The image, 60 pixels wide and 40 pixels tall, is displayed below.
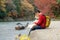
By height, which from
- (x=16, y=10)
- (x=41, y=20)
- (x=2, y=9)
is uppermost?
(x=41, y=20)

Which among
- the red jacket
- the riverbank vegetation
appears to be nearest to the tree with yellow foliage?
the riverbank vegetation

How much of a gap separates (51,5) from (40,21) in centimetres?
1830

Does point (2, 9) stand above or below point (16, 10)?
above

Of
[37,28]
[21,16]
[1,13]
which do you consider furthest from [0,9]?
[37,28]

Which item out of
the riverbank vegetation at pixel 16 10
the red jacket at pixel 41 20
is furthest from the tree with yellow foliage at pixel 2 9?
the red jacket at pixel 41 20

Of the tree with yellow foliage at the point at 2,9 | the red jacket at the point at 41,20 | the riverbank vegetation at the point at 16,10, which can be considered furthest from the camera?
the riverbank vegetation at the point at 16,10

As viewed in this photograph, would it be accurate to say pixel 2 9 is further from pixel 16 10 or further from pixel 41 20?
pixel 41 20

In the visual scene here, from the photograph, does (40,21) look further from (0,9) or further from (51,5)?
(0,9)

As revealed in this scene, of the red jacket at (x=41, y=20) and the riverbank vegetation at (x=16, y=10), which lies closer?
the red jacket at (x=41, y=20)

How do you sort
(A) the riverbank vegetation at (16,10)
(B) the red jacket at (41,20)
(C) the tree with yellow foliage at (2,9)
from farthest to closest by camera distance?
(A) the riverbank vegetation at (16,10), (C) the tree with yellow foliage at (2,9), (B) the red jacket at (41,20)

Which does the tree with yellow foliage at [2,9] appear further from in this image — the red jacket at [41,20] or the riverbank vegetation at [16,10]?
the red jacket at [41,20]

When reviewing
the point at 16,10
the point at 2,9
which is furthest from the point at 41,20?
the point at 16,10

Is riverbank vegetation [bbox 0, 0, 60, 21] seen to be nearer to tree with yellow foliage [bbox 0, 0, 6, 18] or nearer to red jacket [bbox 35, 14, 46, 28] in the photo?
tree with yellow foliage [bbox 0, 0, 6, 18]

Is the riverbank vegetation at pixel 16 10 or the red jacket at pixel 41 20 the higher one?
the red jacket at pixel 41 20
